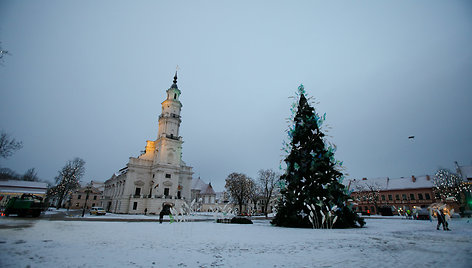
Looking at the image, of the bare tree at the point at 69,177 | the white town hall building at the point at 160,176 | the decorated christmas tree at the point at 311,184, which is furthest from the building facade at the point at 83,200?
the decorated christmas tree at the point at 311,184

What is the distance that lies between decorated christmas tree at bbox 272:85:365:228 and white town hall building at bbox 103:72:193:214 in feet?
112

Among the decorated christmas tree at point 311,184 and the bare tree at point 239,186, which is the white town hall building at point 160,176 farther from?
the decorated christmas tree at point 311,184

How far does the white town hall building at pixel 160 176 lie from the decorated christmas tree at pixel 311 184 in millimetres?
34108

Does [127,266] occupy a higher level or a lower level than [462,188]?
lower

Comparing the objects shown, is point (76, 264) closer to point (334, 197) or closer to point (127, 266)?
point (127, 266)

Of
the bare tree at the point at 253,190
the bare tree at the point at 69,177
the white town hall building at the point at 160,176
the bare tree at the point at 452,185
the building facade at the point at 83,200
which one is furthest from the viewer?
the building facade at the point at 83,200

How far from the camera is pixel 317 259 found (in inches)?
224

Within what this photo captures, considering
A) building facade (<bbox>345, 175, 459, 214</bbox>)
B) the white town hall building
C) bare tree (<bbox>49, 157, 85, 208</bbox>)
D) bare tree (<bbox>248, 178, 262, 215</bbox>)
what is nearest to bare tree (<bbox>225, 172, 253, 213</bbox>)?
bare tree (<bbox>248, 178, 262, 215</bbox>)

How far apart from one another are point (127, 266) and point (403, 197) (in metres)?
66.6

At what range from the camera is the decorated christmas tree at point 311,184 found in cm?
1628

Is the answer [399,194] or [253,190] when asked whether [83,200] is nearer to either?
[253,190]

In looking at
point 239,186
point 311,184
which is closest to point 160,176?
point 239,186

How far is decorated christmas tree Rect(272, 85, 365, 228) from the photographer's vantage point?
53.4ft

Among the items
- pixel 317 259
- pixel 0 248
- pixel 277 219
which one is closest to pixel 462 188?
pixel 277 219
